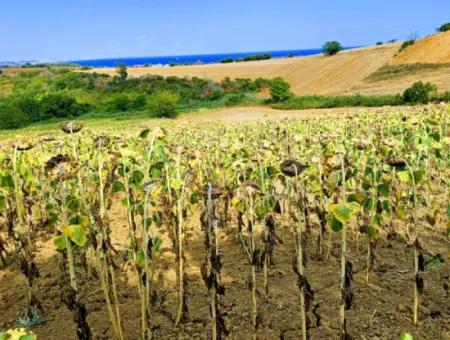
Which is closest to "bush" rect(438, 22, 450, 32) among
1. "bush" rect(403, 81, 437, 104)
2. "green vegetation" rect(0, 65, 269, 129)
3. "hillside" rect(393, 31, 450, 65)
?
"hillside" rect(393, 31, 450, 65)

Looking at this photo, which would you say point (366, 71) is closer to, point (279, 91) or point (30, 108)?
point (279, 91)

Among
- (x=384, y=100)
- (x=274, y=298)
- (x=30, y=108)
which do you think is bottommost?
(x=30, y=108)

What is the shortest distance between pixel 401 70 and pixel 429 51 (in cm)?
472

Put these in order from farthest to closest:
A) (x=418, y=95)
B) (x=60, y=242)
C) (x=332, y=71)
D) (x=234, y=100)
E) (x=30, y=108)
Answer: (x=332, y=71) < (x=30, y=108) < (x=234, y=100) < (x=418, y=95) < (x=60, y=242)

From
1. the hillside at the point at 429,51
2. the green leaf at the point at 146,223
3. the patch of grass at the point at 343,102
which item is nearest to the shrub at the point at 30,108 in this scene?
the patch of grass at the point at 343,102

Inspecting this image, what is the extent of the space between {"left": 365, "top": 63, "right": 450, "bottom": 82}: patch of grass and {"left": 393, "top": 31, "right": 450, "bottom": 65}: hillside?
1462 mm

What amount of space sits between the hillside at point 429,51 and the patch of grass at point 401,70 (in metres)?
1.46

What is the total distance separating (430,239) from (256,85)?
5106 centimetres

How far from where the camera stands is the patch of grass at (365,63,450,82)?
136 ft

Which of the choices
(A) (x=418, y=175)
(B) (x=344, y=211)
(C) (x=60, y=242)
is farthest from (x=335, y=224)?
(C) (x=60, y=242)

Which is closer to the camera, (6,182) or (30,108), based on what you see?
(6,182)

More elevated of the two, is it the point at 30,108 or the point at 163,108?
the point at 163,108

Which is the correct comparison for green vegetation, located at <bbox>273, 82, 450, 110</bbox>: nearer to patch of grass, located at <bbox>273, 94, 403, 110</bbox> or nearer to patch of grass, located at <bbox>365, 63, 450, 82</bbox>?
patch of grass, located at <bbox>273, 94, 403, 110</bbox>

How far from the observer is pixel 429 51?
46000mm
